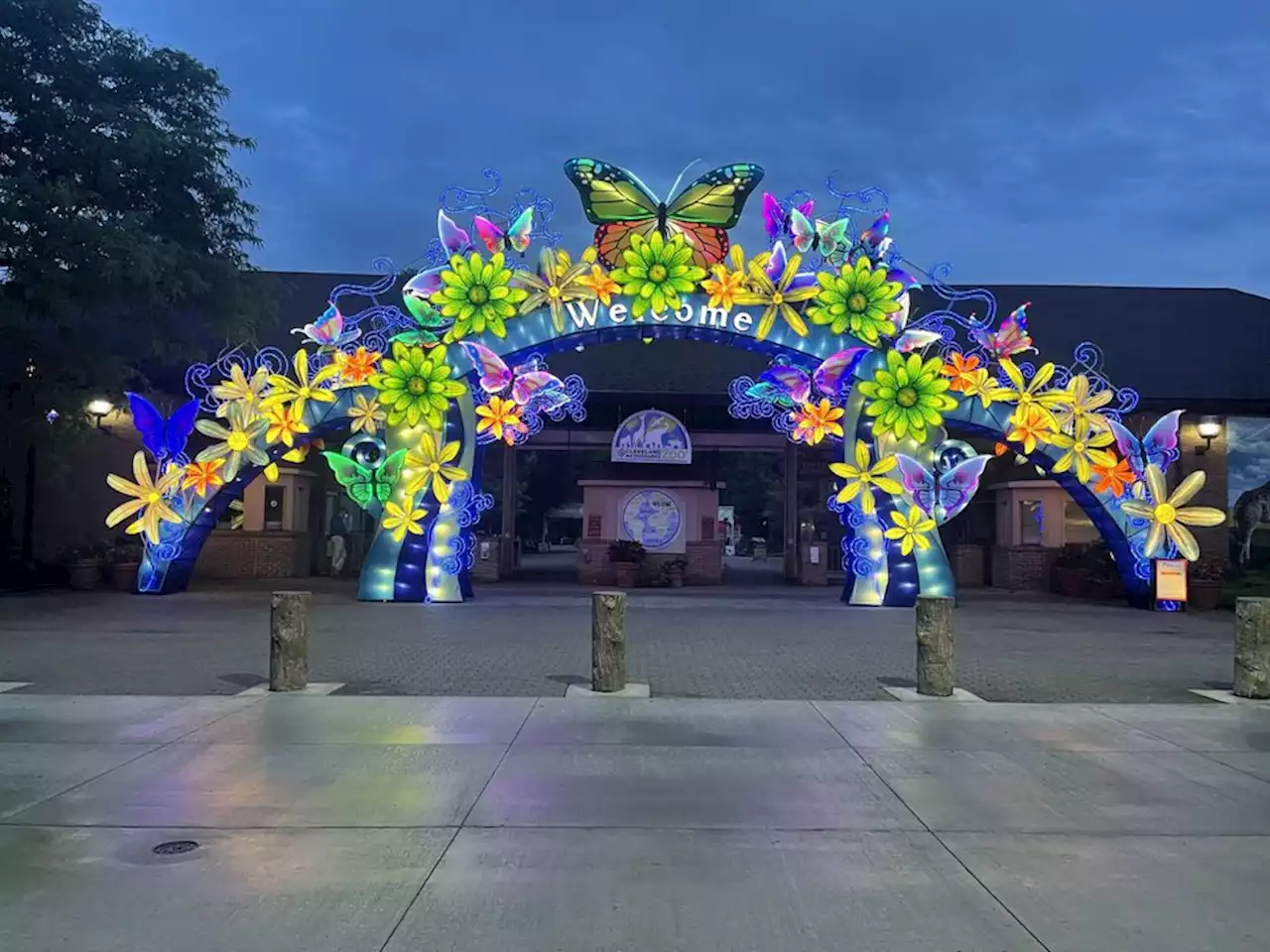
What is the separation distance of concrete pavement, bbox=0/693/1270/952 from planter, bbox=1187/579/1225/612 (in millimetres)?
12599

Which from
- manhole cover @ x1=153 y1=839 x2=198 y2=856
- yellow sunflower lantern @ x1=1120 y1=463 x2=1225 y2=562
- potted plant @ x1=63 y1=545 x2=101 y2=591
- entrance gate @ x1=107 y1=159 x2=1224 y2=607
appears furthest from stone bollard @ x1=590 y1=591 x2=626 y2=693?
potted plant @ x1=63 y1=545 x2=101 y2=591

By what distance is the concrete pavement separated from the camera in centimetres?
426

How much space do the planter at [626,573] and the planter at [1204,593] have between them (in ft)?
39.3

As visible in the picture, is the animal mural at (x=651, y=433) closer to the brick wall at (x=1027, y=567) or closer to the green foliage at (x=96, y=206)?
the green foliage at (x=96, y=206)

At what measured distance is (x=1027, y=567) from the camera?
26016 mm

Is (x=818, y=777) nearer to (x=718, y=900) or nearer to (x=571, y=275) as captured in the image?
(x=718, y=900)

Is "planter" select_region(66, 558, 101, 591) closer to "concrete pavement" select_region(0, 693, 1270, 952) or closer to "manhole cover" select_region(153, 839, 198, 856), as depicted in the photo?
"concrete pavement" select_region(0, 693, 1270, 952)

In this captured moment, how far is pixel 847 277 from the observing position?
1781 cm

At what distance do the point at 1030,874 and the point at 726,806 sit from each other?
171 centimetres

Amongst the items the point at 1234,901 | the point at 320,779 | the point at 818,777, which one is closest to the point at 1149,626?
the point at 818,777

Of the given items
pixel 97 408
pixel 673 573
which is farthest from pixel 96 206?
pixel 673 573

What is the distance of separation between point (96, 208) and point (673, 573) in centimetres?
1453

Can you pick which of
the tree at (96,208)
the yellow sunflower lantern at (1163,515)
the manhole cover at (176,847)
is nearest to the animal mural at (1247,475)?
the yellow sunflower lantern at (1163,515)

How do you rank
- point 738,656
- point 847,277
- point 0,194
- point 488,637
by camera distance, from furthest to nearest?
1. point 847,277
2. point 0,194
3. point 488,637
4. point 738,656
